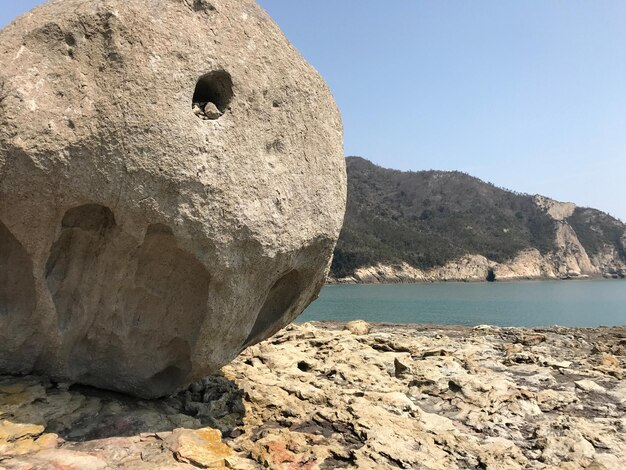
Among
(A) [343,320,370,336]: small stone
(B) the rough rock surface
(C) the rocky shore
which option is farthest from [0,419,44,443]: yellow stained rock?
(B) the rough rock surface

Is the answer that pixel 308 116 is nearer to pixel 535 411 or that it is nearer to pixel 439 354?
pixel 535 411

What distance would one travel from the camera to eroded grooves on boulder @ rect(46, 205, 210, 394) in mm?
4336

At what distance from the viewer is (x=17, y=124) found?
376cm

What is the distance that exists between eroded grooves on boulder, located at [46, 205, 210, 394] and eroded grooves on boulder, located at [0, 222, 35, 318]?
0.22 meters

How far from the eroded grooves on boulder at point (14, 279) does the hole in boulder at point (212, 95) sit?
1873 millimetres

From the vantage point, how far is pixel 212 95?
439 cm

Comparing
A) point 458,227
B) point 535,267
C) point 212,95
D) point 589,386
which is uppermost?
point 458,227

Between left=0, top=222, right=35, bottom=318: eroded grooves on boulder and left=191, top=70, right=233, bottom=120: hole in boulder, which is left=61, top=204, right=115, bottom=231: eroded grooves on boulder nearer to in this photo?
left=0, top=222, right=35, bottom=318: eroded grooves on boulder

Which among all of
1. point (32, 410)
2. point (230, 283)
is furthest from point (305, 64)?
point (32, 410)

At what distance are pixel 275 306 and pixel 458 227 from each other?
91514mm

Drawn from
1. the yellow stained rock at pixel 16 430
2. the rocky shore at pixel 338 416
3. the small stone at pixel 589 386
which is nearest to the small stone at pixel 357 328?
the rocky shore at pixel 338 416

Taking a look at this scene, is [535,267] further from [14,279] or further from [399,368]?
[14,279]

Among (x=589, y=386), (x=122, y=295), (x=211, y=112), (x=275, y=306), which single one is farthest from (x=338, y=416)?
(x=589, y=386)

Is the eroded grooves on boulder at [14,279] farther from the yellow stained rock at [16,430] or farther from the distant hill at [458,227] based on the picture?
the distant hill at [458,227]
